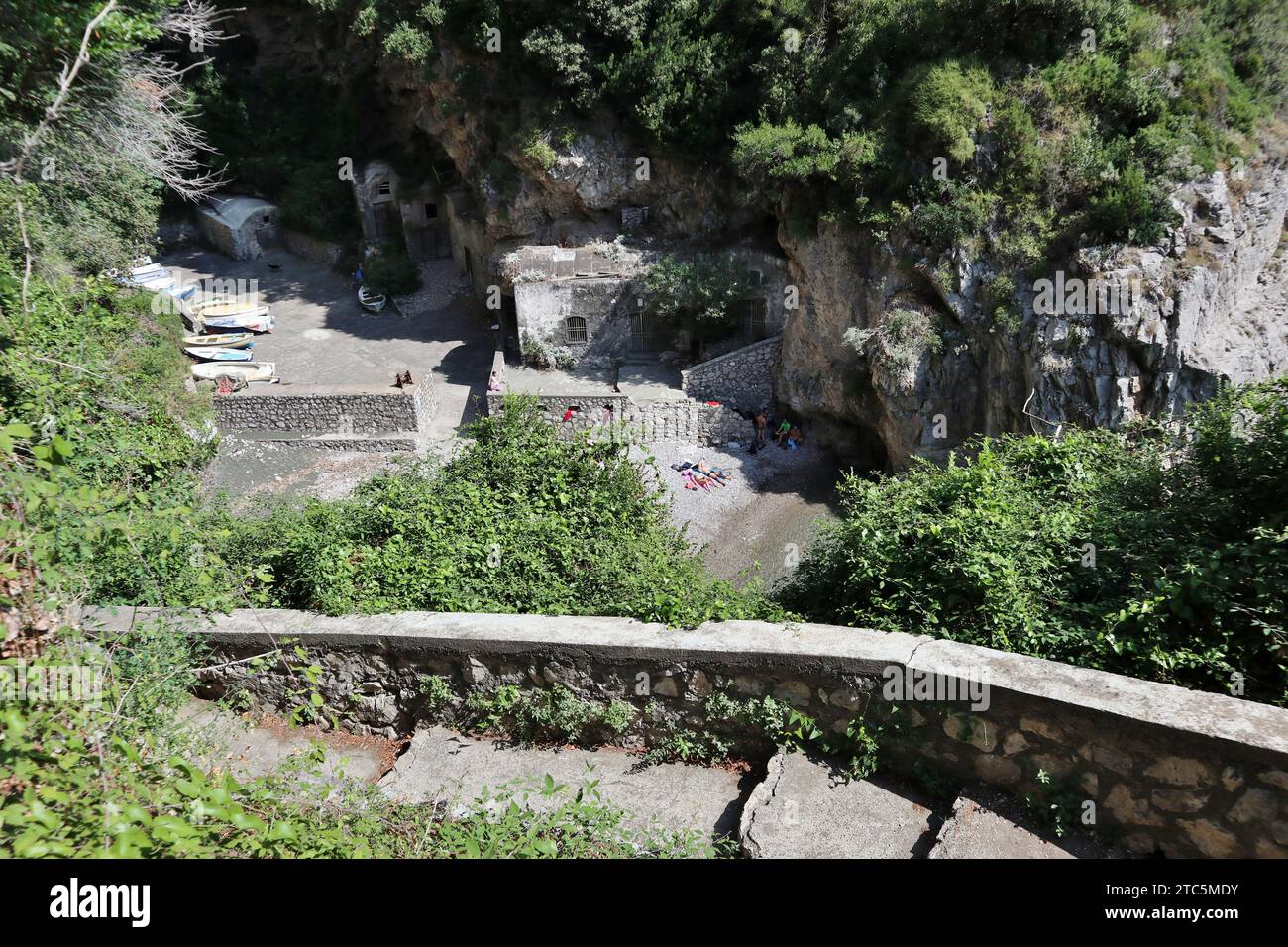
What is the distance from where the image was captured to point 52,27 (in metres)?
12.0

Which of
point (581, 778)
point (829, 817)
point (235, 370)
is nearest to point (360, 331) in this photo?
point (235, 370)

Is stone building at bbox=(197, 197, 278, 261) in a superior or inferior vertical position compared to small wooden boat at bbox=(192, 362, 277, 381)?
superior

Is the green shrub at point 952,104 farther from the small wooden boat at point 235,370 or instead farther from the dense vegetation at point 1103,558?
the small wooden boat at point 235,370

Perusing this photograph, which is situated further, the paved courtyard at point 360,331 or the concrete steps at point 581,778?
the paved courtyard at point 360,331

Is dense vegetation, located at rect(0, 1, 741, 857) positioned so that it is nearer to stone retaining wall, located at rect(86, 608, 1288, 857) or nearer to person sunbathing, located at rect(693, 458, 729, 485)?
stone retaining wall, located at rect(86, 608, 1288, 857)

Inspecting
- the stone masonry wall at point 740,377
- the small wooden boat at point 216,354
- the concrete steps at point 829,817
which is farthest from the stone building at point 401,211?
the concrete steps at point 829,817

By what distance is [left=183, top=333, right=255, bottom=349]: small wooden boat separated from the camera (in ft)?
79.3

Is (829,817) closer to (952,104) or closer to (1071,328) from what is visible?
(1071,328)

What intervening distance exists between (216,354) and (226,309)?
2.30 metres

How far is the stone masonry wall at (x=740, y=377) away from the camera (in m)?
22.1

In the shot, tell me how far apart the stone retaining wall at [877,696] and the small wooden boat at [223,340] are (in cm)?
2054

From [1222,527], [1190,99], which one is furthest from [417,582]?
[1190,99]

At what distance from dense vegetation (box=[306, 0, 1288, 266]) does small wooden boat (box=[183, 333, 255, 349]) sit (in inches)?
420

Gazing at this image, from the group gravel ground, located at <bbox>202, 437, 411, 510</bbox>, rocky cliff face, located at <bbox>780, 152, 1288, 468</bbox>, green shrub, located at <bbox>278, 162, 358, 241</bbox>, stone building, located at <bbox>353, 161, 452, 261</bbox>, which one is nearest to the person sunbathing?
rocky cliff face, located at <bbox>780, 152, 1288, 468</bbox>
